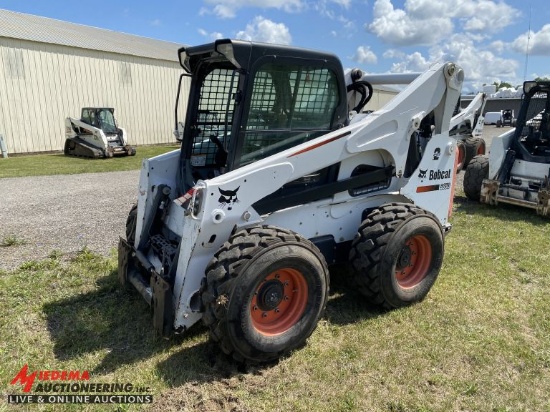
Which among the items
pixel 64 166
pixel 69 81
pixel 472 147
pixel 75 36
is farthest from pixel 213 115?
pixel 75 36

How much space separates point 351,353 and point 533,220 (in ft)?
17.1

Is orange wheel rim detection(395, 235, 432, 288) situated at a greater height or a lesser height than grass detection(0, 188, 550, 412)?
greater

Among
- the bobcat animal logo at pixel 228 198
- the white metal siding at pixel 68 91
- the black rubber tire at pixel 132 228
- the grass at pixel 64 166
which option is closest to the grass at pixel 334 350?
the black rubber tire at pixel 132 228

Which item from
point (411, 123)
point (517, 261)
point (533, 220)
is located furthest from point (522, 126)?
point (411, 123)

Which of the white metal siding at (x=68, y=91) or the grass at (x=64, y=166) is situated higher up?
the white metal siding at (x=68, y=91)

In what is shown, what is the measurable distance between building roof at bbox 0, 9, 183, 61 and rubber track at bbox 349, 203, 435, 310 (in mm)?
21287

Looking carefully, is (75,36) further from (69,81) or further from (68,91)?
(68,91)

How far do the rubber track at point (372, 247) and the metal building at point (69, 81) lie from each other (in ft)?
67.5

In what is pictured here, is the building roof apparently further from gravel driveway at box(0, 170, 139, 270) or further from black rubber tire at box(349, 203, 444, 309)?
black rubber tire at box(349, 203, 444, 309)

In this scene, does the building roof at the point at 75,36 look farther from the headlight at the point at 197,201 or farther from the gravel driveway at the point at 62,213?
the headlight at the point at 197,201

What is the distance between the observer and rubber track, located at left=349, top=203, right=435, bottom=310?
379 cm

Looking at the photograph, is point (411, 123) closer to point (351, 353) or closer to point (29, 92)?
point (351, 353)

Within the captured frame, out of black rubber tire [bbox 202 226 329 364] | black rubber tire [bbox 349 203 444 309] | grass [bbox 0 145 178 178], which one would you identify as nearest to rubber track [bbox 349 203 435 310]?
black rubber tire [bbox 349 203 444 309]

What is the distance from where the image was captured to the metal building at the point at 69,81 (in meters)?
19.9
